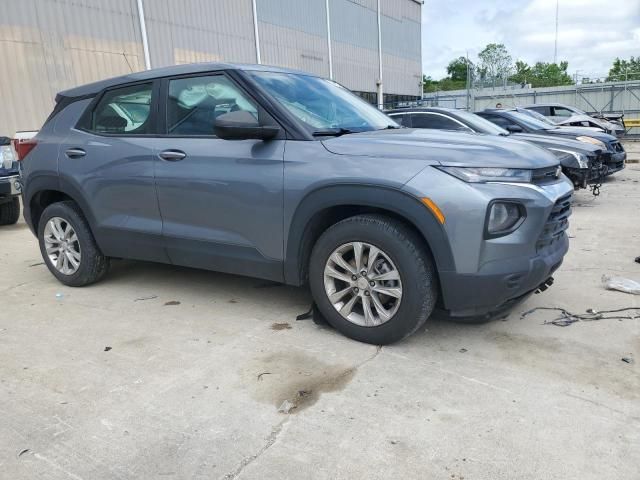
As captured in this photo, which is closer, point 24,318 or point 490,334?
point 490,334

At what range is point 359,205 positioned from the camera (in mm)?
3297

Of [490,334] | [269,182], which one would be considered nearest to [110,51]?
[269,182]

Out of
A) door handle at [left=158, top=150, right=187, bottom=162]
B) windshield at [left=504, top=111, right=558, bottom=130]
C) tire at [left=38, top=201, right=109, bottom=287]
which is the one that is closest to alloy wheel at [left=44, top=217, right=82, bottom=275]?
tire at [left=38, top=201, right=109, bottom=287]

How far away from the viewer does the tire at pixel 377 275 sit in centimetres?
311

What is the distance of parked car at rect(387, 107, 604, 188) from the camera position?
8070mm

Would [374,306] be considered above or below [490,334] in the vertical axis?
above

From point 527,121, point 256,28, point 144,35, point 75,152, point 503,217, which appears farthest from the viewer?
point 256,28

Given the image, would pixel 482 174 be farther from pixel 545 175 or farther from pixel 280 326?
pixel 280 326

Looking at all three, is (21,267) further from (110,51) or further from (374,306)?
(110,51)

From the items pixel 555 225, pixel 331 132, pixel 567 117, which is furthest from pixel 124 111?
pixel 567 117

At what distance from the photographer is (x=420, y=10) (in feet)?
111

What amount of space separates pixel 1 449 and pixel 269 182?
2050 mm

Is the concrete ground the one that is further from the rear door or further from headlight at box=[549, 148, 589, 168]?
headlight at box=[549, 148, 589, 168]

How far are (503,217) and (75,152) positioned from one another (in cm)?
349
